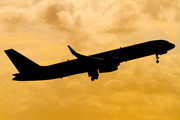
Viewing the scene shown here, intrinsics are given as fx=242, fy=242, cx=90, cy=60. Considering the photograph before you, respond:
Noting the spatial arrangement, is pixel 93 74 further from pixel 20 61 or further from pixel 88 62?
pixel 20 61

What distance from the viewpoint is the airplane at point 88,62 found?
1969 inches

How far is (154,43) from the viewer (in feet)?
169

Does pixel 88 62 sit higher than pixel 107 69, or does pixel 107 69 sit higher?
pixel 88 62

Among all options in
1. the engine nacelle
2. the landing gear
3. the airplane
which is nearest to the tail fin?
the airplane

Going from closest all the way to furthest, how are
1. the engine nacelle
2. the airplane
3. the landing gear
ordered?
the airplane
the engine nacelle
the landing gear

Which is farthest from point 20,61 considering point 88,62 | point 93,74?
point 93,74

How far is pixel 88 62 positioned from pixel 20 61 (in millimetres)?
14535

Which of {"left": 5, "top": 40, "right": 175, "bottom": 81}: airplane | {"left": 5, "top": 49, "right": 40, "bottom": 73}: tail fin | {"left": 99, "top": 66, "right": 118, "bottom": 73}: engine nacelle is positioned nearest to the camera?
{"left": 5, "top": 40, "right": 175, "bottom": 81}: airplane

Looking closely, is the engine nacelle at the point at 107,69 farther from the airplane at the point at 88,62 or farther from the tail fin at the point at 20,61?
the tail fin at the point at 20,61

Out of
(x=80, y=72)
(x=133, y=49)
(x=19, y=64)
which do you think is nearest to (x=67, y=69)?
(x=80, y=72)

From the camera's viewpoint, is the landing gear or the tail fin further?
the landing gear

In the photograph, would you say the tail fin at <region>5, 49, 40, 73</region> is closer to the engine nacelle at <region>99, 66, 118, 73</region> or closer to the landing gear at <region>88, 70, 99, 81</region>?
the landing gear at <region>88, 70, 99, 81</region>

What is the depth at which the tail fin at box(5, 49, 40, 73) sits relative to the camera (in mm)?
51219

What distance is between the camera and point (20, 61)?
169 feet
